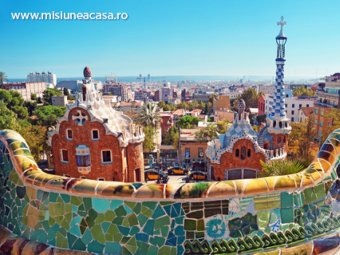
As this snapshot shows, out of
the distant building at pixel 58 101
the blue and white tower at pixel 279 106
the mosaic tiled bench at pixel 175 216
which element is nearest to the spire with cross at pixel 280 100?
the blue and white tower at pixel 279 106

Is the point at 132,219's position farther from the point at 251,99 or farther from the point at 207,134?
the point at 251,99

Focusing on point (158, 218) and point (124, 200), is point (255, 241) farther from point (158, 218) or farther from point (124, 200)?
point (124, 200)

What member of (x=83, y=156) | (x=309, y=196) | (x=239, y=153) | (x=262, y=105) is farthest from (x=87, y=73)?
(x=262, y=105)

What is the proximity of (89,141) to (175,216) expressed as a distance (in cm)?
1533

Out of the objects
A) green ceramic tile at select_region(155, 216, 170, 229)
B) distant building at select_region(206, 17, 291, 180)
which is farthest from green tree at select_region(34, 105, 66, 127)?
green ceramic tile at select_region(155, 216, 170, 229)

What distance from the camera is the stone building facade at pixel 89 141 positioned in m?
18.7

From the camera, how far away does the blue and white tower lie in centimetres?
2238

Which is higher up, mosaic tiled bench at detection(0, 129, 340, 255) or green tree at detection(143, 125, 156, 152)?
mosaic tiled bench at detection(0, 129, 340, 255)

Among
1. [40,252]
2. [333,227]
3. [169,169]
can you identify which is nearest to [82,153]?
[169,169]

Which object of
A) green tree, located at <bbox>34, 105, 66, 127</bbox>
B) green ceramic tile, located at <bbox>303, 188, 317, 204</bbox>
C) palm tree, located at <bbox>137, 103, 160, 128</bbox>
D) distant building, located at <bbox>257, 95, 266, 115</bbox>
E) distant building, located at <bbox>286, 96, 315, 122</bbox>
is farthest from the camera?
distant building, located at <bbox>257, 95, 266, 115</bbox>

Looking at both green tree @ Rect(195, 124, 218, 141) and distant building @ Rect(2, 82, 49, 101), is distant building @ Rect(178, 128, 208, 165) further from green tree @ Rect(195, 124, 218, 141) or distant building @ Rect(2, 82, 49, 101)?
distant building @ Rect(2, 82, 49, 101)

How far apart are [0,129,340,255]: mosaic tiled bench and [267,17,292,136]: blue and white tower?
18.4 meters

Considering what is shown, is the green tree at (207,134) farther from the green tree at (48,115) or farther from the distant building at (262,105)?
the distant building at (262,105)

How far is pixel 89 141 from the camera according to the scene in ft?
61.7
